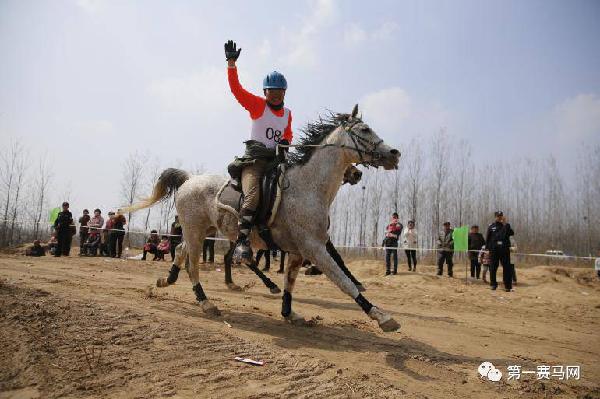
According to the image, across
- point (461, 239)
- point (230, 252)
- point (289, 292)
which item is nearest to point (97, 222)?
point (230, 252)

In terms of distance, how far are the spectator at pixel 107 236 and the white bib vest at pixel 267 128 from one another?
14.0 meters

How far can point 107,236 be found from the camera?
59.3 ft

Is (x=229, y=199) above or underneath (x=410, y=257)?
above

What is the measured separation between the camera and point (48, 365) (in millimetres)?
3428

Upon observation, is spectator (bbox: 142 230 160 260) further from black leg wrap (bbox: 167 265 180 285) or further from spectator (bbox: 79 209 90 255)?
black leg wrap (bbox: 167 265 180 285)

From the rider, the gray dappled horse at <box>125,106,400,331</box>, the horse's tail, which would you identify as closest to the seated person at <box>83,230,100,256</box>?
the horse's tail

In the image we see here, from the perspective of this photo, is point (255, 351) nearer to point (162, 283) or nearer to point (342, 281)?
point (342, 281)

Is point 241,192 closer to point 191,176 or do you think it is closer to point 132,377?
point 191,176

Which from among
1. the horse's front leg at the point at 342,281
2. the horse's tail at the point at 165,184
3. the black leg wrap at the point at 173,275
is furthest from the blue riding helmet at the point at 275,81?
the black leg wrap at the point at 173,275

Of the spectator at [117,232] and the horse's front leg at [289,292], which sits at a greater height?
the spectator at [117,232]

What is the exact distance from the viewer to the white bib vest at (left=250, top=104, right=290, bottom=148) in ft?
Answer: 19.2

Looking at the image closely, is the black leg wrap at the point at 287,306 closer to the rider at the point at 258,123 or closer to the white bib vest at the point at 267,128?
the rider at the point at 258,123

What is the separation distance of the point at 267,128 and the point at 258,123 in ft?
0.50

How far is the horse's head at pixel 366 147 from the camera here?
5285 millimetres
